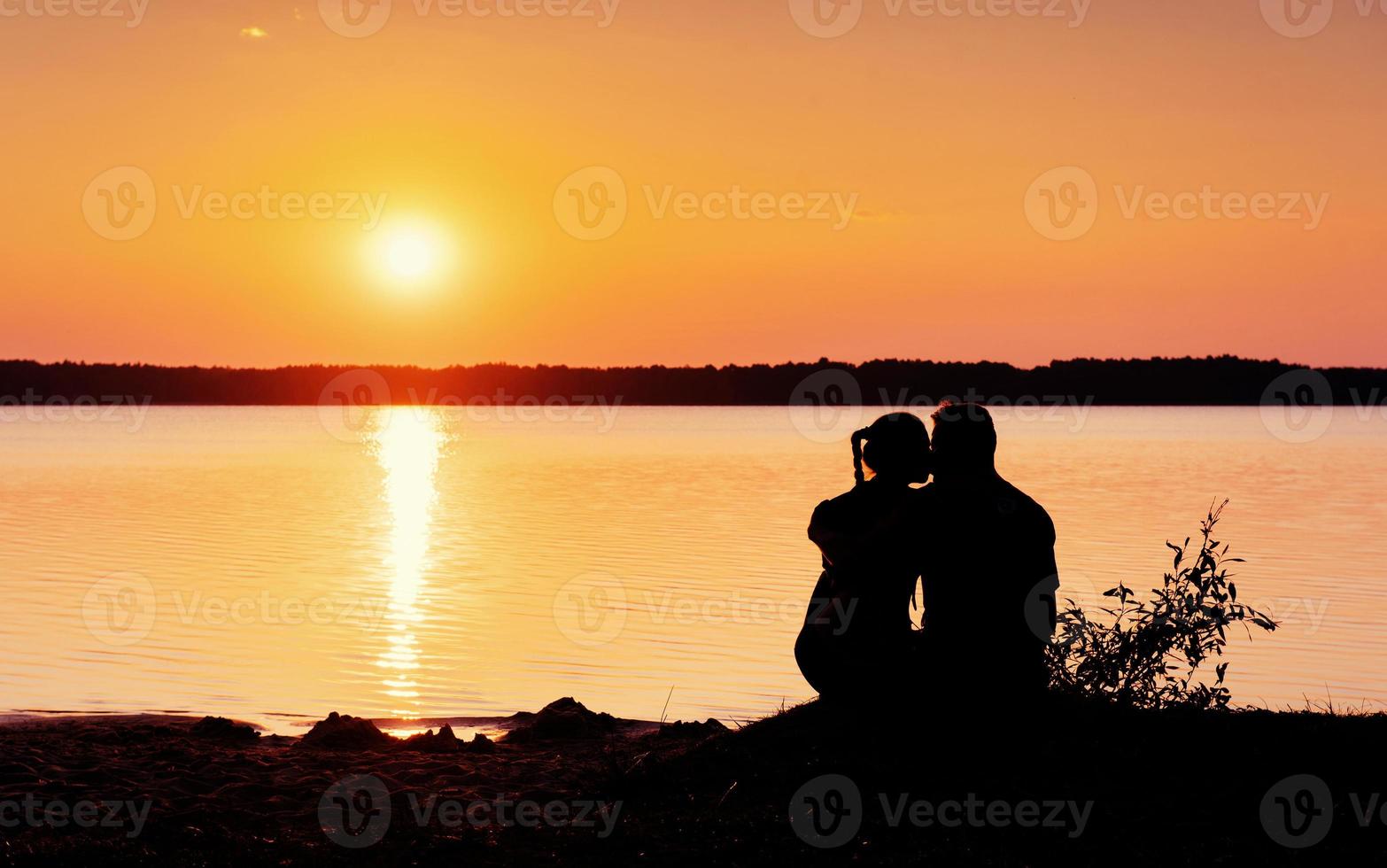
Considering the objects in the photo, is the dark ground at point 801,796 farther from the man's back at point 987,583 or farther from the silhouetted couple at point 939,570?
the man's back at point 987,583

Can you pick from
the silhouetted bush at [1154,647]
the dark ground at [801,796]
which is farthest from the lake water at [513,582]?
the dark ground at [801,796]

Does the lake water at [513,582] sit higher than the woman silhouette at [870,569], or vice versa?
the lake water at [513,582]

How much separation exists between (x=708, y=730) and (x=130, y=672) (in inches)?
352

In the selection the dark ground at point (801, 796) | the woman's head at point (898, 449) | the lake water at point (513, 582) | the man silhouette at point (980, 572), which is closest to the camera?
the dark ground at point (801, 796)

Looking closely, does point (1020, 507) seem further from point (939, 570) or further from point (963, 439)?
point (939, 570)

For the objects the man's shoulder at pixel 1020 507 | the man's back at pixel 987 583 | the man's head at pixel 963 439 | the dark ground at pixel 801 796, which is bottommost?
the dark ground at pixel 801 796

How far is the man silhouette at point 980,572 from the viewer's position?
7391 mm

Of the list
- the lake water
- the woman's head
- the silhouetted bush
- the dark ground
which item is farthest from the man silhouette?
the lake water

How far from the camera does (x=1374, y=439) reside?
98938 mm

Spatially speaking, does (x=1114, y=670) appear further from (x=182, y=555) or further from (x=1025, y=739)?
(x=182, y=555)

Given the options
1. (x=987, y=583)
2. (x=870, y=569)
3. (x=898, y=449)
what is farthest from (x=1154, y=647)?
(x=898, y=449)

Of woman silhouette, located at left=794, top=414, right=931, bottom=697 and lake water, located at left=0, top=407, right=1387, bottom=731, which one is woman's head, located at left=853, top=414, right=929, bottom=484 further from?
lake water, located at left=0, top=407, right=1387, bottom=731

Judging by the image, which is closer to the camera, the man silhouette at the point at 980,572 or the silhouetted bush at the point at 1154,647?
the man silhouette at the point at 980,572

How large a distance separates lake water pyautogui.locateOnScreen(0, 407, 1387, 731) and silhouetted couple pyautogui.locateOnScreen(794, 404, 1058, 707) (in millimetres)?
5140
